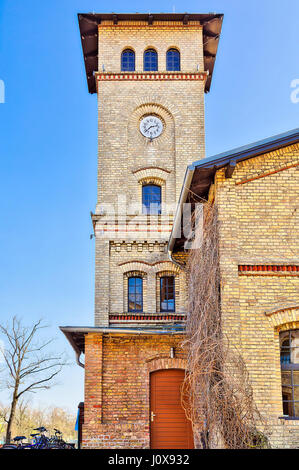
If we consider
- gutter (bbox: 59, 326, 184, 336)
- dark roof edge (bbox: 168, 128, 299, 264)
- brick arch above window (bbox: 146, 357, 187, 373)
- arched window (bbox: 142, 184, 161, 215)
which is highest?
arched window (bbox: 142, 184, 161, 215)

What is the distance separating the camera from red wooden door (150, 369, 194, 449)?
15969 millimetres

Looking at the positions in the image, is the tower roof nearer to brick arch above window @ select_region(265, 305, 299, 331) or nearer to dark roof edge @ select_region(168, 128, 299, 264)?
dark roof edge @ select_region(168, 128, 299, 264)

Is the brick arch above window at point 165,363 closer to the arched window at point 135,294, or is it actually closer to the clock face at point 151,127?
the arched window at point 135,294

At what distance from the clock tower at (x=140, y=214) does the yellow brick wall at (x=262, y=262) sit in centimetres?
449

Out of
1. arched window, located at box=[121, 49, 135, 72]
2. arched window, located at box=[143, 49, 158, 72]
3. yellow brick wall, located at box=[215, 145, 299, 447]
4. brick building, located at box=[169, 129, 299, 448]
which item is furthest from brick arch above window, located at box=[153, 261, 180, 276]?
arched window, located at box=[121, 49, 135, 72]

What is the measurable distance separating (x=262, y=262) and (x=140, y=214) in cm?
879

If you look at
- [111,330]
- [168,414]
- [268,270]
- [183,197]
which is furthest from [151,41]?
[168,414]

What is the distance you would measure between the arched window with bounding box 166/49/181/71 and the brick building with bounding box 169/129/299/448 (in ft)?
36.8

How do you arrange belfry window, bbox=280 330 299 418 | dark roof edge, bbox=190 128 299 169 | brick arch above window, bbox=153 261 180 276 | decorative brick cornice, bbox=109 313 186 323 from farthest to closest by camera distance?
brick arch above window, bbox=153 261 180 276
decorative brick cornice, bbox=109 313 186 323
dark roof edge, bbox=190 128 299 169
belfry window, bbox=280 330 299 418

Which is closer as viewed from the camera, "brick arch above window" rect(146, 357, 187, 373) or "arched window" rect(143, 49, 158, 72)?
"brick arch above window" rect(146, 357, 187, 373)

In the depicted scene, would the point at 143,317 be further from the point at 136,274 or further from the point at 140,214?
the point at 140,214

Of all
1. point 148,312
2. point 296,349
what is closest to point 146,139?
point 148,312

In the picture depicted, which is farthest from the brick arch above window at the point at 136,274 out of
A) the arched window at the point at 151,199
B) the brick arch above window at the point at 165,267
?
the arched window at the point at 151,199

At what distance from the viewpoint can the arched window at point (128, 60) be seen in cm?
2298
